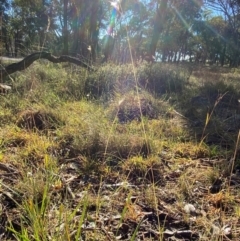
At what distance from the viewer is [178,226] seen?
4.37ft

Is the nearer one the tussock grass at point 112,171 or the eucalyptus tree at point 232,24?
the tussock grass at point 112,171

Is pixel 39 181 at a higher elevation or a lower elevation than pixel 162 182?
higher

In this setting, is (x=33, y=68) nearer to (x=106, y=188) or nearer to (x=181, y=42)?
(x=106, y=188)

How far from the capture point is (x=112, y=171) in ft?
6.07

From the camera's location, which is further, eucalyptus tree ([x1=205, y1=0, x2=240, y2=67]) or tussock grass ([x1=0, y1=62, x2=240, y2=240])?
eucalyptus tree ([x1=205, y1=0, x2=240, y2=67])

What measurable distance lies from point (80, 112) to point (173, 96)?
2.26m

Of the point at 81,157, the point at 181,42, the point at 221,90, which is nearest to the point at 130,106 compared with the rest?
the point at 81,157

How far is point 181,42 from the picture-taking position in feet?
125

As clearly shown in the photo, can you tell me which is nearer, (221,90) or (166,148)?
(166,148)

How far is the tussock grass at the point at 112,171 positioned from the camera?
3.99 ft

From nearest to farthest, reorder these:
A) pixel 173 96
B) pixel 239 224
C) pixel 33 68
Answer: pixel 239 224 → pixel 173 96 → pixel 33 68

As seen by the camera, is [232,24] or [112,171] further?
[232,24]

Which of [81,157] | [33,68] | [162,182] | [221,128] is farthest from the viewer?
[33,68]

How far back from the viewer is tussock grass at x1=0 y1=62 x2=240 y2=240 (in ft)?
3.99
